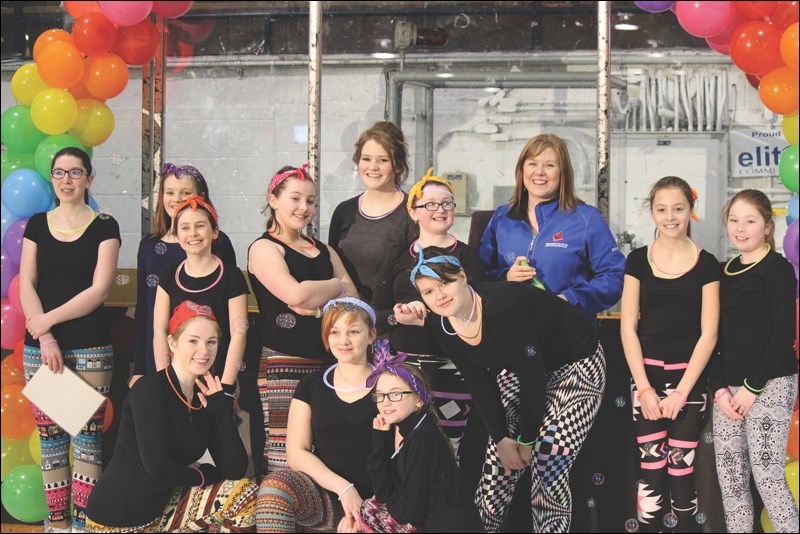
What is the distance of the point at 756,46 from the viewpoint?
3.59 metres

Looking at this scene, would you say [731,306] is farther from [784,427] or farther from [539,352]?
[539,352]

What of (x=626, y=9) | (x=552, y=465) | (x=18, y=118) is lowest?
(x=552, y=465)

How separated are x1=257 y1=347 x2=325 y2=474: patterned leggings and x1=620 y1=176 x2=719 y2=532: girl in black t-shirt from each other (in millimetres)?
1129

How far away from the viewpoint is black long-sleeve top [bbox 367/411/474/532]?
299 centimetres

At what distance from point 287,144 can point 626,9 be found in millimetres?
2310

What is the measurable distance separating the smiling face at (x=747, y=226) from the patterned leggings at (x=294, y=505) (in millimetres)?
1608

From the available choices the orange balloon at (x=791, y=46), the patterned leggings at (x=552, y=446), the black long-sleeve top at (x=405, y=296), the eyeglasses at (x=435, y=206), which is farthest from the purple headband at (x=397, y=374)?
the orange balloon at (x=791, y=46)

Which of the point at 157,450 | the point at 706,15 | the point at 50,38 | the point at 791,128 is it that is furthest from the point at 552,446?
the point at 50,38

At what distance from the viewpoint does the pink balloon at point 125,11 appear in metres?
3.75

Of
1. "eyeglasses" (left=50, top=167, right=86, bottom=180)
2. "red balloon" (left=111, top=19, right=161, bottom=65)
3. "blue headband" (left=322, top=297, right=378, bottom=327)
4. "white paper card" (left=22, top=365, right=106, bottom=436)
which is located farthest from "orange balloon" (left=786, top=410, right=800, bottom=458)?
"red balloon" (left=111, top=19, right=161, bottom=65)

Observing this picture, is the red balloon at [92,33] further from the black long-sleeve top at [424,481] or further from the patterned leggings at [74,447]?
the black long-sleeve top at [424,481]

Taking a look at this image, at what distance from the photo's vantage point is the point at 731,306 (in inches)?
135

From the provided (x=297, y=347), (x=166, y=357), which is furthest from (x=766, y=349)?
(x=166, y=357)

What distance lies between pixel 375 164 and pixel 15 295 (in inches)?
60.6
